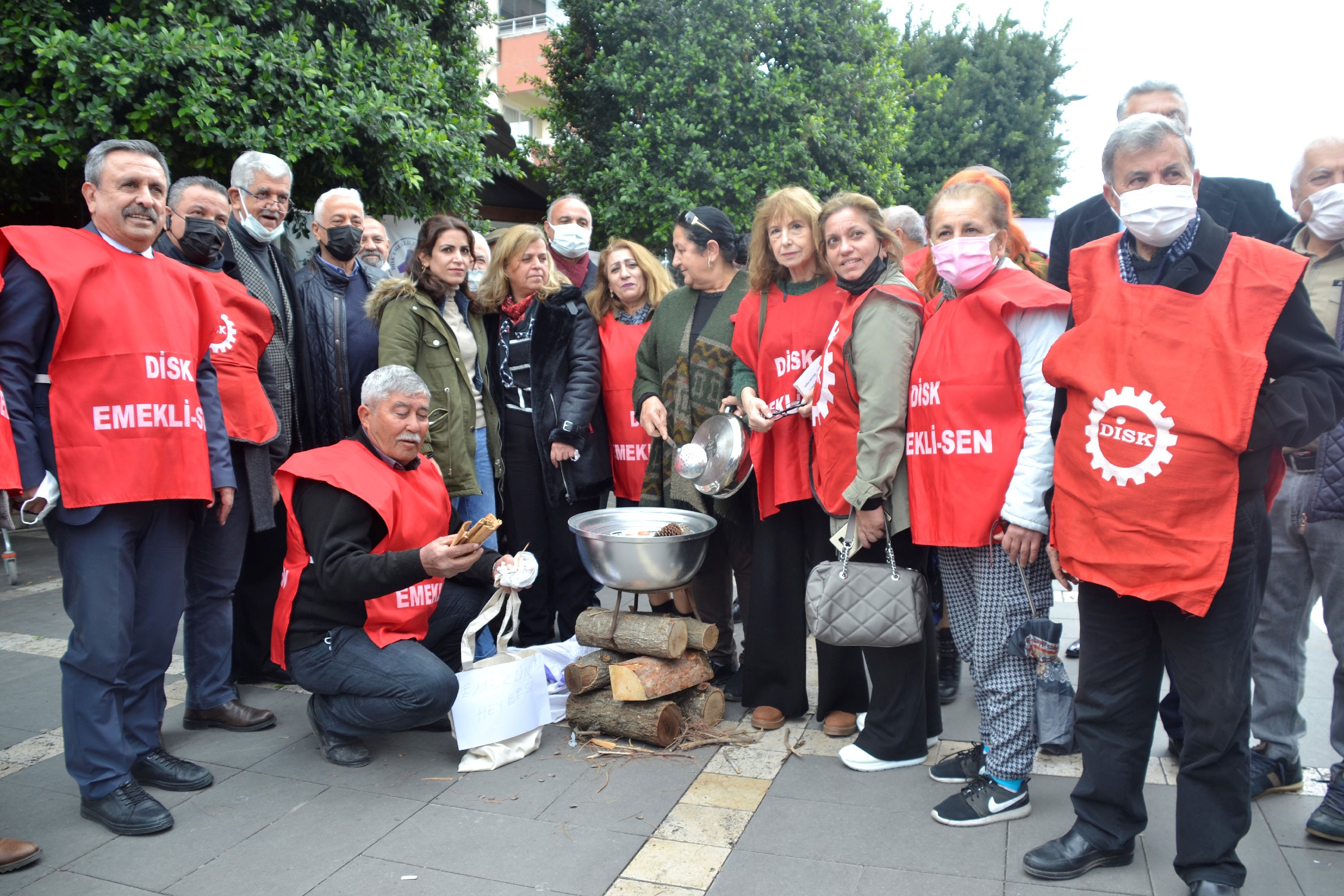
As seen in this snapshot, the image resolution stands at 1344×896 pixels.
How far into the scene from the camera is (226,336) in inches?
149

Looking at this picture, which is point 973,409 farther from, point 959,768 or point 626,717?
point 626,717

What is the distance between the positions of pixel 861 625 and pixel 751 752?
0.86m

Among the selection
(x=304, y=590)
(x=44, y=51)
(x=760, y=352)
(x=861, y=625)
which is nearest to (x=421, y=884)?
(x=304, y=590)

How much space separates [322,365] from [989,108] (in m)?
20.9

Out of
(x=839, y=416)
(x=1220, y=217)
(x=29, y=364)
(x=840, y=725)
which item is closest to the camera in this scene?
(x=29, y=364)

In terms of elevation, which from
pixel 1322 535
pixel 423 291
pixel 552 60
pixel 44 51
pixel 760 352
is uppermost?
pixel 552 60

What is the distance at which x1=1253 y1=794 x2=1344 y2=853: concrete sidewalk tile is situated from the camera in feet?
8.85

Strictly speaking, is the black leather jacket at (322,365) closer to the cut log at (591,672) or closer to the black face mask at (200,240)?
the black face mask at (200,240)

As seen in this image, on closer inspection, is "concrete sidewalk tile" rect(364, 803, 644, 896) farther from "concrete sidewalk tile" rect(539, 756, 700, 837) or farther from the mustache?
the mustache

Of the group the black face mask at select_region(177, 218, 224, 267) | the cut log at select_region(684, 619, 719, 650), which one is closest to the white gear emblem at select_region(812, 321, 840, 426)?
the cut log at select_region(684, 619, 719, 650)

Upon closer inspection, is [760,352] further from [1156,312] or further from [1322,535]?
[1322,535]

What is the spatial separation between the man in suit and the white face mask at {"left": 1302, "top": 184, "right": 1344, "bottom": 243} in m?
0.17

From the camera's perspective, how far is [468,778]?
3.39m

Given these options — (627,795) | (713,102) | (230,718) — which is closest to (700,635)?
(627,795)
